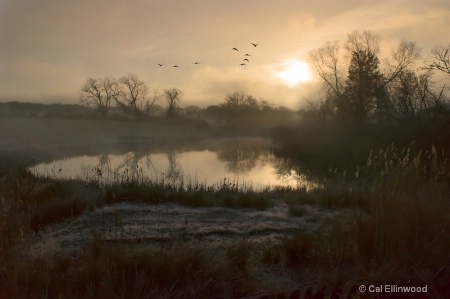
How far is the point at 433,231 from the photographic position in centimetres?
531

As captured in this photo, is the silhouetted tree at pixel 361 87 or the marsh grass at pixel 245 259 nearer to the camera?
the marsh grass at pixel 245 259

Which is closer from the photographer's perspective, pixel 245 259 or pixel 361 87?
pixel 245 259

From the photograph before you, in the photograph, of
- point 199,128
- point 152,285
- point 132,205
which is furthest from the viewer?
point 199,128

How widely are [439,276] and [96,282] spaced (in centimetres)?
333

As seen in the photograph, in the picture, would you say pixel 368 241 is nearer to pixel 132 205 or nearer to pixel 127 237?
pixel 127 237

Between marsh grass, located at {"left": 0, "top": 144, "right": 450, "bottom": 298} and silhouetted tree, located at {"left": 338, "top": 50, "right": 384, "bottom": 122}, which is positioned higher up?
silhouetted tree, located at {"left": 338, "top": 50, "right": 384, "bottom": 122}

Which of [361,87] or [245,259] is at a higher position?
[361,87]

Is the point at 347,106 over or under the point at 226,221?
over

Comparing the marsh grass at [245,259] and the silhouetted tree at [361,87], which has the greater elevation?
the silhouetted tree at [361,87]

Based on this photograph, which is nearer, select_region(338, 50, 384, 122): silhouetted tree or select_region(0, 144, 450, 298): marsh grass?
select_region(0, 144, 450, 298): marsh grass

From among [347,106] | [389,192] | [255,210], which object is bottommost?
[255,210]

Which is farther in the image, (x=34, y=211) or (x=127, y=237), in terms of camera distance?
(x=34, y=211)

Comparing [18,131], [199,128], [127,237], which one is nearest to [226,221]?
[127,237]

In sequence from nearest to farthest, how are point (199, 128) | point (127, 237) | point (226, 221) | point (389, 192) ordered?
1. point (127, 237)
2. point (389, 192)
3. point (226, 221)
4. point (199, 128)
